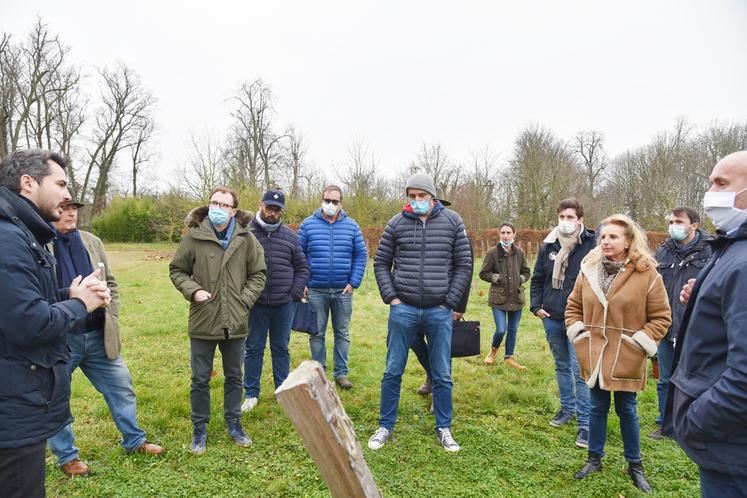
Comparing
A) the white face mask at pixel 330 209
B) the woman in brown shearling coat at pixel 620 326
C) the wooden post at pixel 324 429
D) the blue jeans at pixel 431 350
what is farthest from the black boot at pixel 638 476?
the white face mask at pixel 330 209

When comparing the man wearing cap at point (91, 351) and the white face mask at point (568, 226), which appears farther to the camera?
the white face mask at point (568, 226)

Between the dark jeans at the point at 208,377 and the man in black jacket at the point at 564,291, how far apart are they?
119 inches

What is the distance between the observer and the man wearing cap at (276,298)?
15.7 feet

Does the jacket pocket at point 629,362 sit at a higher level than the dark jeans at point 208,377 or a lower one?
higher

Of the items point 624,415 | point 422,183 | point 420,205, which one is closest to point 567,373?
point 624,415

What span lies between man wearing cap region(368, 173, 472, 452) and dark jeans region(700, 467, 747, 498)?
7.49 ft

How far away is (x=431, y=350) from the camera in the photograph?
4164 mm

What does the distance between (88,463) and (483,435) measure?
348 centimetres

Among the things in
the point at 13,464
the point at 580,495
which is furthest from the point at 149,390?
the point at 580,495

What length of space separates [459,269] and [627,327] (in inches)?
57.1

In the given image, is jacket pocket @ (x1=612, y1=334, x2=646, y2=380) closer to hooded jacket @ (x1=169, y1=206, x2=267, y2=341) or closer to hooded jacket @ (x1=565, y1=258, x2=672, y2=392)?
hooded jacket @ (x1=565, y1=258, x2=672, y2=392)

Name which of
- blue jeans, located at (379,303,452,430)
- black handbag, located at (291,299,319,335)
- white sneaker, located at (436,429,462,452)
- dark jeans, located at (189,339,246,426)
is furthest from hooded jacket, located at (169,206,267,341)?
white sneaker, located at (436,429,462,452)

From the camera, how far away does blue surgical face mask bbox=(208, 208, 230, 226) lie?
400cm

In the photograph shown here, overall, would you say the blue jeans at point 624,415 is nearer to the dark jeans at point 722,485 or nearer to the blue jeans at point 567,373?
the blue jeans at point 567,373
